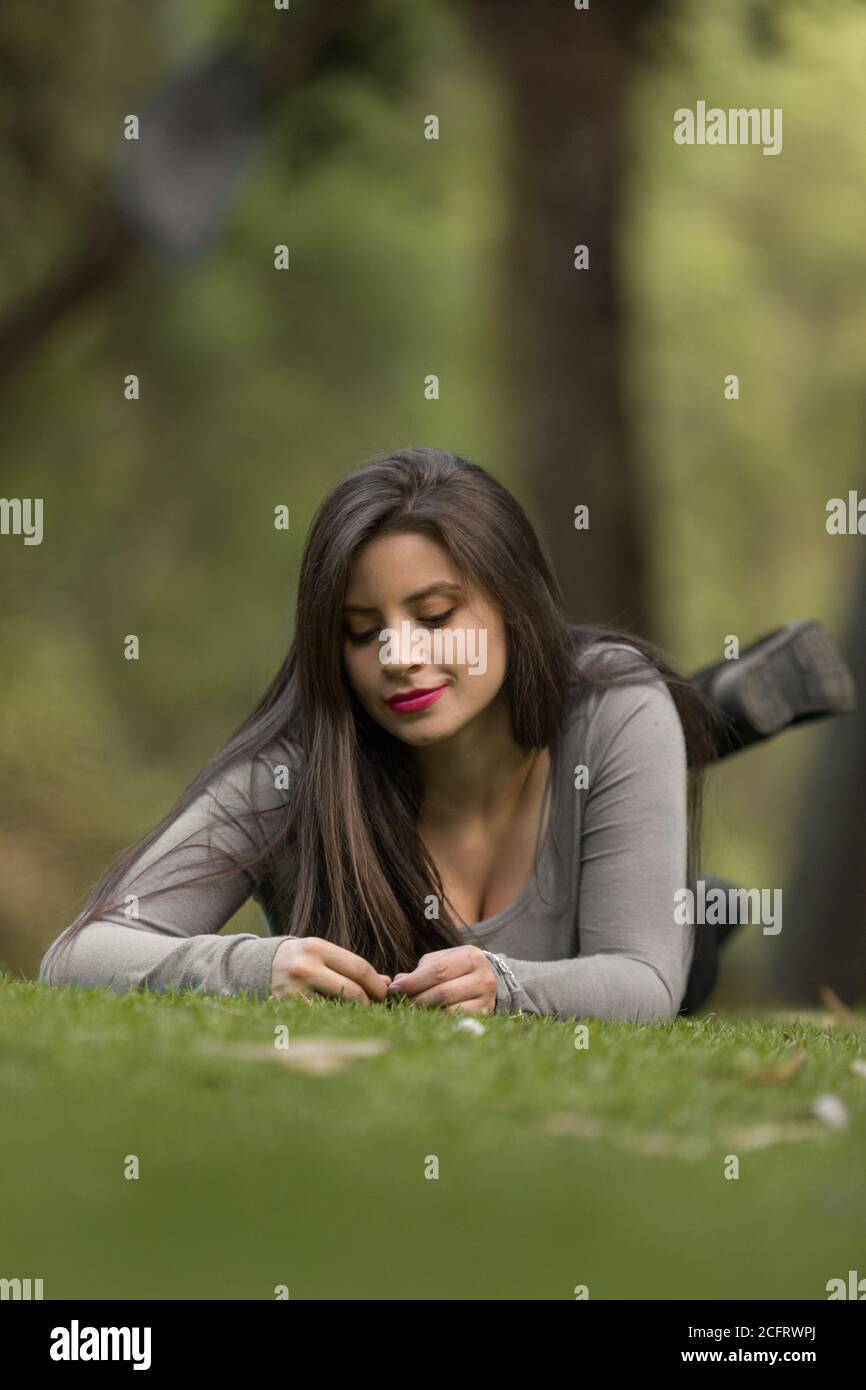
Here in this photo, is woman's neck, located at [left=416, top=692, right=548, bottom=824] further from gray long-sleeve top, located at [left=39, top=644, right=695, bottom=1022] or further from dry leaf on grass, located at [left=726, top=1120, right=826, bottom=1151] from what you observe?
dry leaf on grass, located at [left=726, top=1120, right=826, bottom=1151]

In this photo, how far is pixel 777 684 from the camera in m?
4.90

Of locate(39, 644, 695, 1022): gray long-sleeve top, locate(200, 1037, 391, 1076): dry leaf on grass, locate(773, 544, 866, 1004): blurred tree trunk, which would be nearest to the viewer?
locate(200, 1037, 391, 1076): dry leaf on grass

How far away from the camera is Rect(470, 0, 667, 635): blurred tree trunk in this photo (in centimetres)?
843

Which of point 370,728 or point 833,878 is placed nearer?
point 370,728

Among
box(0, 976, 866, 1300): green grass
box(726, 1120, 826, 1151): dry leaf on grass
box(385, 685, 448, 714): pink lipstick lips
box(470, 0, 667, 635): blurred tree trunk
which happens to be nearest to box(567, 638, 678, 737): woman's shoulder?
box(385, 685, 448, 714): pink lipstick lips

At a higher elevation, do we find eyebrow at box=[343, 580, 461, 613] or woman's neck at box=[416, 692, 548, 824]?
eyebrow at box=[343, 580, 461, 613]

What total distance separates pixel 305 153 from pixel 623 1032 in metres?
6.90

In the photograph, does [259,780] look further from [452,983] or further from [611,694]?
[452,983]

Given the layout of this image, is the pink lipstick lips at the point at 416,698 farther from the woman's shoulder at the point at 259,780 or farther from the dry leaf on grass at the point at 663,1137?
the dry leaf on grass at the point at 663,1137

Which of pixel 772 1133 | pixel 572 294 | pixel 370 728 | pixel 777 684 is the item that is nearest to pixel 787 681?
pixel 777 684

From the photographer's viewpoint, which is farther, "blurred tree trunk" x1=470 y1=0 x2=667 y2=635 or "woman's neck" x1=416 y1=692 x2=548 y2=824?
"blurred tree trunk" x1=470 y1=0 x2=667 y2=635

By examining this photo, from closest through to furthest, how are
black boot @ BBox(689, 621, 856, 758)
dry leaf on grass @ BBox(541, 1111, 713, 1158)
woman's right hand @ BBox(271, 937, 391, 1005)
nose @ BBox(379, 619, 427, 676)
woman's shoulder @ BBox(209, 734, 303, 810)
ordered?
dry leaf on grass @ BBox(541, 1111, 713, 1158), woman's right hand @ BBox(271, 937, 391, 1005), nose @ BBox(379, 619, 427, 676), woman's shoulder @ BBox(209, 734, 303, 810), black boot @ BBox(689, 621, 856, 758)

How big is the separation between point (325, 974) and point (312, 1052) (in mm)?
790

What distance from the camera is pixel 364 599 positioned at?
367 cm
